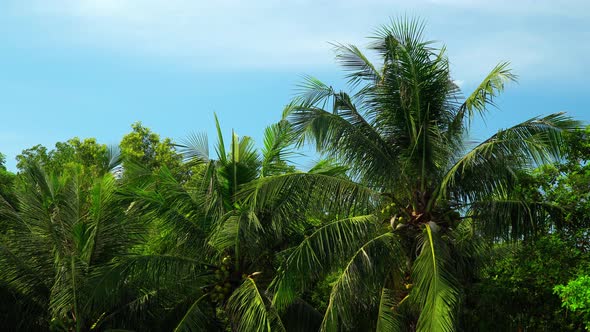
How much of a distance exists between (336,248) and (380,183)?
1.45 meters

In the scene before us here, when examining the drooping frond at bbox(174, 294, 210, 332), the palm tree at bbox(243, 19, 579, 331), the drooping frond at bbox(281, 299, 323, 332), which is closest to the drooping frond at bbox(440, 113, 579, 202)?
the palm tree at bbox(243, 19, 579, 331)

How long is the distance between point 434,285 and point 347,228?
201cm

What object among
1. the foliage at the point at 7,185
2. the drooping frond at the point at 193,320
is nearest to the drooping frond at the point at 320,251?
the drooping frond at the point at 193,320

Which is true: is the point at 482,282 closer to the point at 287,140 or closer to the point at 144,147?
the point at 287,140

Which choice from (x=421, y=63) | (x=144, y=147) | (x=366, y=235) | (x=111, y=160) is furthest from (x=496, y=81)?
(x=144, y=147)

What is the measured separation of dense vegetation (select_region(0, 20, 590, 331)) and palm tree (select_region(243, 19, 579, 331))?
3 cm

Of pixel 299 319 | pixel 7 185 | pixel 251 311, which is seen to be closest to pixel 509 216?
pixel 251 311

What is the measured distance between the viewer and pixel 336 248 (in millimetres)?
12961

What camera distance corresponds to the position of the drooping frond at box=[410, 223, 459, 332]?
447 inches

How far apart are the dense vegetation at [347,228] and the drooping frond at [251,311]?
0.12ft

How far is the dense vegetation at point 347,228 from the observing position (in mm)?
12719

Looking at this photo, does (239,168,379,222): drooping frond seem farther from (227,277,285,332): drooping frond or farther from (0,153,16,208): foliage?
(0,153,16,208): foliage

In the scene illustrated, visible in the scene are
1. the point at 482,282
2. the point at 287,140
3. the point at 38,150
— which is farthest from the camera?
the point at 38,150

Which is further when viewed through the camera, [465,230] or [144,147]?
[144,147]
